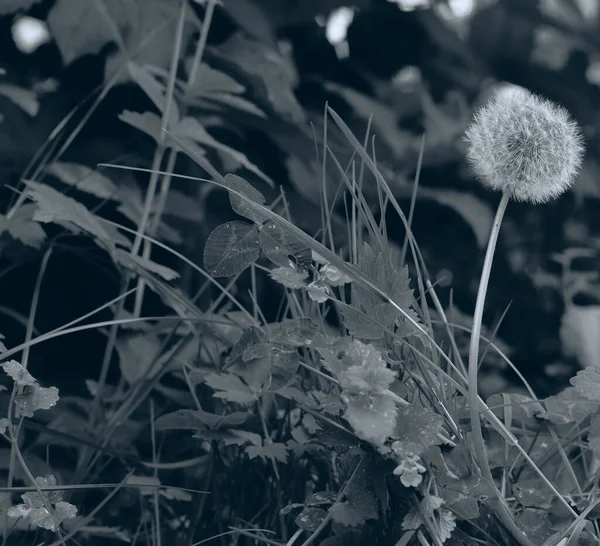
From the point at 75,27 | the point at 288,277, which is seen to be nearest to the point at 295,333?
the point at 288,277

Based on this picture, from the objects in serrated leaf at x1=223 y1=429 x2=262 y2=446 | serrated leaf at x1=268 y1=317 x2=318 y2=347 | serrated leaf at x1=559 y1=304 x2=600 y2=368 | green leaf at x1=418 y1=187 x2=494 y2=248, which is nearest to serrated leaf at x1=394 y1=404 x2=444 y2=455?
serrated leaf at x1=268 y1=317 x2=318 y2=347

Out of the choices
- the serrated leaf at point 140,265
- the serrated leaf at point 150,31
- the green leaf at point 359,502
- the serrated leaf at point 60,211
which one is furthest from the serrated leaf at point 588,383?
the serrated leaf at point 150,31

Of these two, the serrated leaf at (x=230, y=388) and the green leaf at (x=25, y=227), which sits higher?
the green leaf at (x=25, y=227)

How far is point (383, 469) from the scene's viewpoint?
2.16ft

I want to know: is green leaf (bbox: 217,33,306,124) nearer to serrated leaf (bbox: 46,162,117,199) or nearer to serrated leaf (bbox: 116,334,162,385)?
serrated leaf (bbox: 46,162,117,199)

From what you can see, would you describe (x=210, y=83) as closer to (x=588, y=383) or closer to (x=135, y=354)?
(x=135, y=354)

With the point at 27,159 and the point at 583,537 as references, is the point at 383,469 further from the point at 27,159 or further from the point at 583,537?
the point at 27,159

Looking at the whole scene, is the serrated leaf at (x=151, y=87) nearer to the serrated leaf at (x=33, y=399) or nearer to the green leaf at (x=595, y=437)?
the serrated leaf at (x=33, y=399)

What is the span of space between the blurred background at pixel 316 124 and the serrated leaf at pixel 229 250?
1.29ft

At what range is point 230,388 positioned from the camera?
0.83m

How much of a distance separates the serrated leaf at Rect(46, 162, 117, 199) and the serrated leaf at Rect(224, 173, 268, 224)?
0.45 meters

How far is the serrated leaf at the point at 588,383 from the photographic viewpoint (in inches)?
27.6

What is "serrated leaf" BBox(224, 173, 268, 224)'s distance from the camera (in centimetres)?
69

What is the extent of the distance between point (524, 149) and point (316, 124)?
813mm
